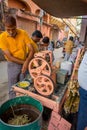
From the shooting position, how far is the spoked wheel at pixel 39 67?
1.50 meters

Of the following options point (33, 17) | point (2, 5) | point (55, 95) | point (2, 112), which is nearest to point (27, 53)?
point (55, 95)

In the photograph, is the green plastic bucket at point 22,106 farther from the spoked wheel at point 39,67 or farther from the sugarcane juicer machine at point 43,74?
the spoked wheel at point 39,67

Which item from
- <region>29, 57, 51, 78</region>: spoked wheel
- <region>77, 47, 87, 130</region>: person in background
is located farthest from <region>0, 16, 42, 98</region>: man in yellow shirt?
<region>77, 47, 87, 130</region>: person in background

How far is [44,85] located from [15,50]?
708 millimetres

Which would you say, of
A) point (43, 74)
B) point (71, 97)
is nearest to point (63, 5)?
point (43, 74)

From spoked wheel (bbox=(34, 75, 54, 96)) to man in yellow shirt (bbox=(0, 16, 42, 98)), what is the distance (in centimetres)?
47

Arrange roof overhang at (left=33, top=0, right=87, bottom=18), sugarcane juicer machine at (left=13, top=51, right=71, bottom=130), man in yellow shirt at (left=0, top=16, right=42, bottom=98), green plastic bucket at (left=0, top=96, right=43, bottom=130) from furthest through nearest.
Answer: man in yellow shirt at (left=0, top=16, right=42, bottom=98) < roof overhang at (left=33, top=0, right=87, bottom=18) < sugarcane juicer machine at (left=13, top=51, right=71, bottom=130) < green plastic bucket at (left=0, top=96, right=43, bottom=130)

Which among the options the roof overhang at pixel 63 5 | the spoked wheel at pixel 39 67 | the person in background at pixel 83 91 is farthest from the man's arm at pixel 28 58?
the person in background at pixel 83 91

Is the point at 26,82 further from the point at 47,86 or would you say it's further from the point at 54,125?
the point at 54,125

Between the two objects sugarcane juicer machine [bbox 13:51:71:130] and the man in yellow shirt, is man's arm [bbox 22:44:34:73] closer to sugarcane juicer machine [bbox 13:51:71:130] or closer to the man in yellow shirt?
the man in yellow shirt

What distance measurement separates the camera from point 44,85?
5.02 feet

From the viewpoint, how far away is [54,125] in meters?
1.51

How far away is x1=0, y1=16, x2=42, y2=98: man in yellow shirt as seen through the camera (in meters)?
1.89

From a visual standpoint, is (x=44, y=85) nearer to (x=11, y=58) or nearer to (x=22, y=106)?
(x=22, y=106)
